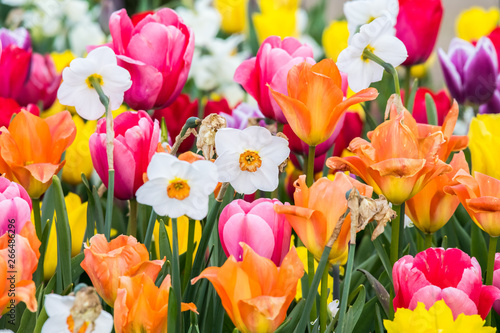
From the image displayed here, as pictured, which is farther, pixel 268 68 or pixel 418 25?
pixel 418 25

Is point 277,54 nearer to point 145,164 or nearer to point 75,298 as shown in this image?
point 145,164

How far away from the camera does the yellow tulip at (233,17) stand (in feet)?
7.62

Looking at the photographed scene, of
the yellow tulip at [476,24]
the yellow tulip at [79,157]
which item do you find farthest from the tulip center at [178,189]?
the yellow tulip at [476,24]

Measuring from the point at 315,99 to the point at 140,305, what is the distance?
0.25m

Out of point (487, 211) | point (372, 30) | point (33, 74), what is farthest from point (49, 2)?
point (487, 211)

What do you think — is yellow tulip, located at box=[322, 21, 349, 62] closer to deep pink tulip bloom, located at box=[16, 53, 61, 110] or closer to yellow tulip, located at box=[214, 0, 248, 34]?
yellow tulip, located at box=[214, 0, 248, 34]

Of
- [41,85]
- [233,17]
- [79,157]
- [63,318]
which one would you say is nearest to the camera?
[63,318]

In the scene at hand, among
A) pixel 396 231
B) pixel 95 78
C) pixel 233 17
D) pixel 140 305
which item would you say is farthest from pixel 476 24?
pixel 140 305

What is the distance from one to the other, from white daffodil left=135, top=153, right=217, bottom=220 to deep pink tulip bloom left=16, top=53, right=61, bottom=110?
0.74 m

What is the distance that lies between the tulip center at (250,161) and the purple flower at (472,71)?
2.09ft

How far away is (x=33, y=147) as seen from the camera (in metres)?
0.63

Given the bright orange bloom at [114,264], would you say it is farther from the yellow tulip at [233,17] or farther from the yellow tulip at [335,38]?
the yellow tulip at [233,17]

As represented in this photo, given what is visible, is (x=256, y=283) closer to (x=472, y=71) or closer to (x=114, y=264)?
(x=114, y=264)

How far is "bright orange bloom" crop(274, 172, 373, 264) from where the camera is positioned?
503mm
